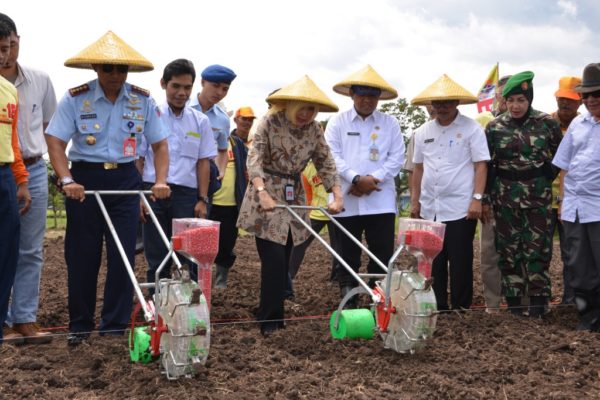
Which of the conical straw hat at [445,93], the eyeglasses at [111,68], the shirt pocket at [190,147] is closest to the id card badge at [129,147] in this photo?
the eyeglasses at [111,68]

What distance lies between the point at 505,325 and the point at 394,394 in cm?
185

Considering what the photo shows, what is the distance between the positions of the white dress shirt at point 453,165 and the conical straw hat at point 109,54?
2335 mm

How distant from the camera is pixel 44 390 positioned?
3314 mm

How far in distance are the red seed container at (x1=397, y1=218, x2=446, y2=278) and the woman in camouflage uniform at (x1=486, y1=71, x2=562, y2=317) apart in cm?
138

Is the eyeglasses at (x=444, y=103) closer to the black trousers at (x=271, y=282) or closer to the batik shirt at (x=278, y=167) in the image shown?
the batik shirt at (x=278, y=167)

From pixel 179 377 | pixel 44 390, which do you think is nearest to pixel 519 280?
pixel 179 377

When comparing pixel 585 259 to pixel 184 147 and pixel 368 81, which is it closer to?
pixel 368 81

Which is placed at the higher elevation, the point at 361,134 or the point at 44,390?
the point at 361,134

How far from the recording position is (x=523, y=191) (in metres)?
5.23

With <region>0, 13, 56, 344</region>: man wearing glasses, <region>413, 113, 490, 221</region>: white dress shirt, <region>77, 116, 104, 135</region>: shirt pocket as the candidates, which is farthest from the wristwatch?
<region>413, 113, 490, 221</region>: white dress shirt

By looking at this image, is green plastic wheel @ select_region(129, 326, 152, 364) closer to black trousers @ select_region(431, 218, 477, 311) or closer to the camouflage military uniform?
black trousers @ select_region(431, 218, 477, 311)

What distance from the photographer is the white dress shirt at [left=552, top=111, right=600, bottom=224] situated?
4.85 metres

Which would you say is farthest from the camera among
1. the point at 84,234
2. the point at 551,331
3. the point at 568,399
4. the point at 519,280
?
the point at 519,280

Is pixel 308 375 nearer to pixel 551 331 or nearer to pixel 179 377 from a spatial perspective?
pixel 179 377
